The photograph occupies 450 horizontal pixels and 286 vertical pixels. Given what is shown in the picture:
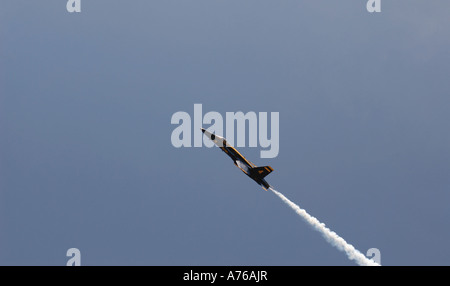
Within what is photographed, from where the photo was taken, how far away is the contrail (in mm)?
129125

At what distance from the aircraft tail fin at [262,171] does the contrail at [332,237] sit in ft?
13.9

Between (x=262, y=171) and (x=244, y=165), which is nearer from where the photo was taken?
(x=262, y=171)

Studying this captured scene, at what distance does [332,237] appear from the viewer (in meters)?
135

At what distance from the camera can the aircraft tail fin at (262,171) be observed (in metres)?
127

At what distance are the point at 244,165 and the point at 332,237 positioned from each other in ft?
90.5
